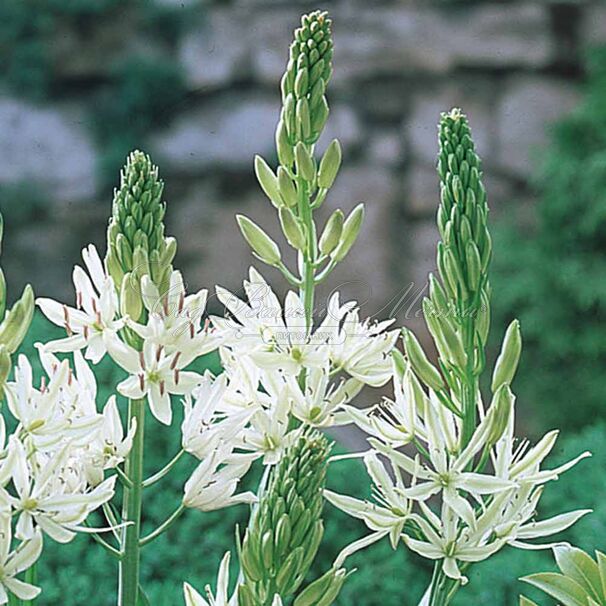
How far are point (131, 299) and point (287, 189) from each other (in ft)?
0.31

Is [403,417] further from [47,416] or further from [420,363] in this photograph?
[47,416]

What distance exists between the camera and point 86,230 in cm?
265

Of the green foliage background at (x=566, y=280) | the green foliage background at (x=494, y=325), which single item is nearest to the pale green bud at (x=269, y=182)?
the green foliage background at (x=494, y=325)

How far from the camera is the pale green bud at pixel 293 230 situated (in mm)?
492

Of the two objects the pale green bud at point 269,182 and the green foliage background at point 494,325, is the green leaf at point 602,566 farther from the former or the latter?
the green foliage background at point 494,325

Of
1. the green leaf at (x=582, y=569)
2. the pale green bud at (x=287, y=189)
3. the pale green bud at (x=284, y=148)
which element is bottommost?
the green leaf at (x=582, y=569)

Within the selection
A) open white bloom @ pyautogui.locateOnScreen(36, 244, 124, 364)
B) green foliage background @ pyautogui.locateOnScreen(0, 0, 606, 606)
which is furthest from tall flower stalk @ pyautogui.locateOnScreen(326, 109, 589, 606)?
green foliage background @ pyautogui.locateOnScreen(0, 0, 606, 606)

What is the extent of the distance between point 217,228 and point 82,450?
7.12ft

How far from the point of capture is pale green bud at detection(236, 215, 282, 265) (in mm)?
522

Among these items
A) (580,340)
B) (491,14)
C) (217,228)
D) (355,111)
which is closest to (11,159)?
(217,228)

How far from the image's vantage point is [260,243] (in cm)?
53

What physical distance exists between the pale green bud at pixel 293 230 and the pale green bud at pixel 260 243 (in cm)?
3

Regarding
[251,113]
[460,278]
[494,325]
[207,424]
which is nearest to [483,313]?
[460,278]

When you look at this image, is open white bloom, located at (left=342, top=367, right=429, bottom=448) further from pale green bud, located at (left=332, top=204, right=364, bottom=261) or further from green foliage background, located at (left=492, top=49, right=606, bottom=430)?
green foliage background, located at (left=492, top=49, right=606, bottom=430)
